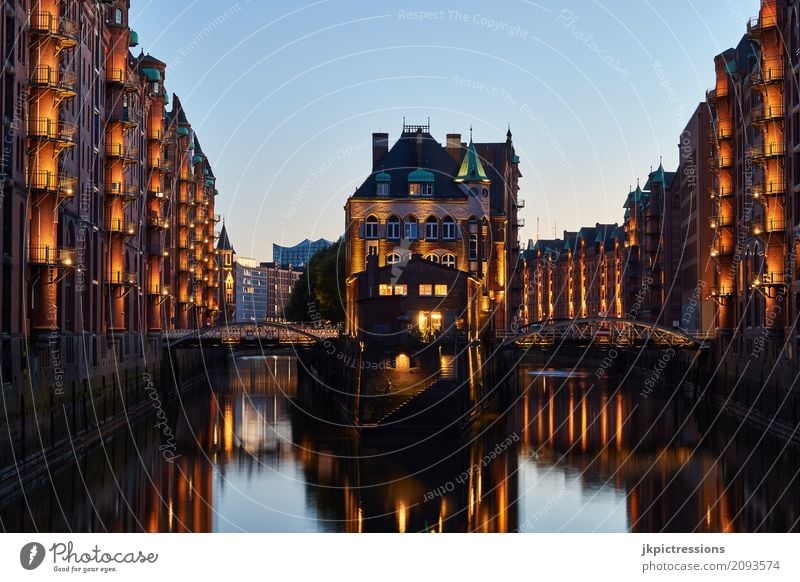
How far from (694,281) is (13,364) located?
6641cm

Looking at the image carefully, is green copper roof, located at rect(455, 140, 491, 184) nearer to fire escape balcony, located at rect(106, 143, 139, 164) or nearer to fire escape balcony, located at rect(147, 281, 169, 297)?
fire escape balcony, located at rect(147, 281, 169, 297)

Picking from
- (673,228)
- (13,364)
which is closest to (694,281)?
(673,228)

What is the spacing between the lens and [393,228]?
108 metres

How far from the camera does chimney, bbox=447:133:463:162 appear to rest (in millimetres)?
122363

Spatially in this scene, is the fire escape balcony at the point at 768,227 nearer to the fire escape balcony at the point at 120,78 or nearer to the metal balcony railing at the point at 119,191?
the metal balcony railing at the point at 119,191

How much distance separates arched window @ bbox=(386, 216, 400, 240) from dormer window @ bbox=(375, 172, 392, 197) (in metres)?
2.10

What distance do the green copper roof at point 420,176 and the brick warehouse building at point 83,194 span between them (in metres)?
18.9

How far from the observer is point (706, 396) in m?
85.6

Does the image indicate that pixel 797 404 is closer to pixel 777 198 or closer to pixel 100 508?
pixel 777 198

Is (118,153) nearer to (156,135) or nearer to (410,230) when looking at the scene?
(156,135)

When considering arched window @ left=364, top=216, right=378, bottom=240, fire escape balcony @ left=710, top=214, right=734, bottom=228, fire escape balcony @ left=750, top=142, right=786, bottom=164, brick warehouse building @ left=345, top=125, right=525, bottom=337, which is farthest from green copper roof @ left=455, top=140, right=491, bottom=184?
fire escape balcony @ left=750, top=142, right=786, bottom=164

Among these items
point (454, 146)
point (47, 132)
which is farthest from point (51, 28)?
point (454, 146)

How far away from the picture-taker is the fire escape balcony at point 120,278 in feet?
238
